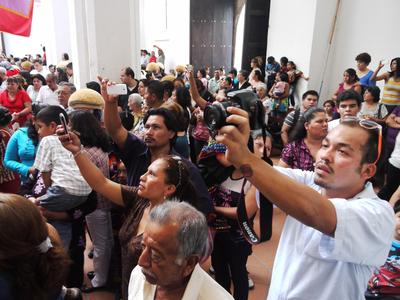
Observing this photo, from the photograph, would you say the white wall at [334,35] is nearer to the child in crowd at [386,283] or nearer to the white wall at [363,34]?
the white wall at [363,34]

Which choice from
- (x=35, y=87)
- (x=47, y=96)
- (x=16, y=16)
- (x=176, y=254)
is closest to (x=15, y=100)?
(x=47, y=96)

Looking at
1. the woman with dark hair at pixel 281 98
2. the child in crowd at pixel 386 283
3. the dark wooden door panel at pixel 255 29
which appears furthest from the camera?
the dark wooden door panel at pixel 255 29

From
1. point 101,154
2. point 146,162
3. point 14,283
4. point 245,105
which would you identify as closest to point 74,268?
point 101,154

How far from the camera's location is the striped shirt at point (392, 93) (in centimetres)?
507

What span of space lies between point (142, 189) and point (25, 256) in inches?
27.1

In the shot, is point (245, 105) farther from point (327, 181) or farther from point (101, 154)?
point (101, 154)

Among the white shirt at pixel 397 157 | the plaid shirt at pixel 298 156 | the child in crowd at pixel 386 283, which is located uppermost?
the plaid shirt at pixel 298 156

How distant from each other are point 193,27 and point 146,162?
9865 mm

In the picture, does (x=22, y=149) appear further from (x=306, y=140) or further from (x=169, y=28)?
(x=169, y=28)

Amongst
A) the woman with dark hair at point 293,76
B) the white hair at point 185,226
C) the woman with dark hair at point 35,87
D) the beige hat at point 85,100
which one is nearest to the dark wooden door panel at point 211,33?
the woman with dark hair at point 293,76

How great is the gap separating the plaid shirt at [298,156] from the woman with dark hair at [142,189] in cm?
105

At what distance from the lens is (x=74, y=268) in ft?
8.51

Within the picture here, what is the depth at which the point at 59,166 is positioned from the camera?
2.22m

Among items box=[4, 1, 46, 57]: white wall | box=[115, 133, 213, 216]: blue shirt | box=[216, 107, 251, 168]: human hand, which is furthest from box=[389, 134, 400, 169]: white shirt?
box=[4, 1, 46, 57]: white wall
